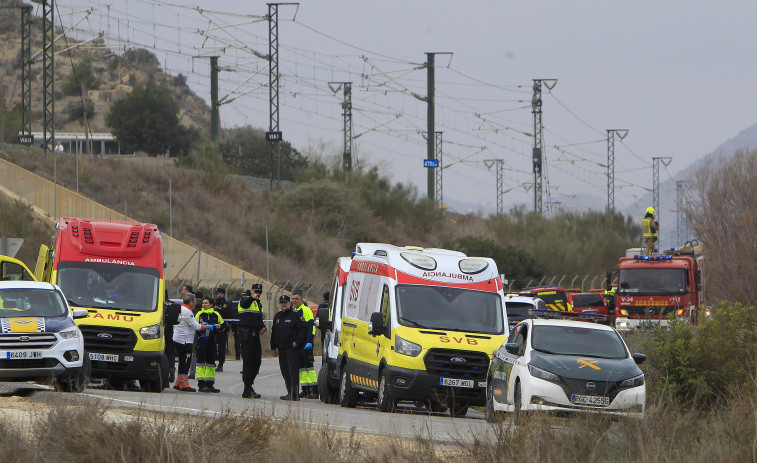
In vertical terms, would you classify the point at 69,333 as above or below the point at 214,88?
below

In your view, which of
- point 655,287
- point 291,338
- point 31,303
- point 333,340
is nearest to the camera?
point 31,303

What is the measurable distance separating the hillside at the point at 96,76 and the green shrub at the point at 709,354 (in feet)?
322

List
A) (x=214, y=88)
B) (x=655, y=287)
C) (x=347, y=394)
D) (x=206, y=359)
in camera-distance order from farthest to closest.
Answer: (x=214, y=88) → (x=655, y=287) → (x=206, y=359) → (x=347, y=394)

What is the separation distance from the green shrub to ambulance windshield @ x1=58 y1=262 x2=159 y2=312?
8.84 m

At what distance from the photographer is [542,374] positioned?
15.3 m

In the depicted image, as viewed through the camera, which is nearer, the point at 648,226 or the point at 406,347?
the point at 406,347

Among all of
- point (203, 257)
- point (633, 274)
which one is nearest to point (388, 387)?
point (633, 274)

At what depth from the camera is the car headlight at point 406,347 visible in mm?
17297

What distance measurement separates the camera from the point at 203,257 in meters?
51.1

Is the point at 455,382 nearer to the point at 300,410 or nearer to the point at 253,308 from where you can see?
the point at 300,410

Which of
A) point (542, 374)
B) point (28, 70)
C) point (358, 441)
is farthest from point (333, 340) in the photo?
point (28, 70)

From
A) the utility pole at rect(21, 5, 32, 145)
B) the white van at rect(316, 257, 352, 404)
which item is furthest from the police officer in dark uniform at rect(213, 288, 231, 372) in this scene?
the utility pole at rect(21, 5, 32, 145)

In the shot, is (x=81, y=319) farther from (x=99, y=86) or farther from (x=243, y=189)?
(x=99, y=86)

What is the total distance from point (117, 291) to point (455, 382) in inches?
263
